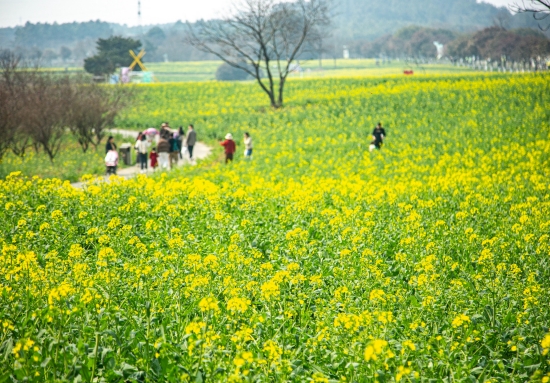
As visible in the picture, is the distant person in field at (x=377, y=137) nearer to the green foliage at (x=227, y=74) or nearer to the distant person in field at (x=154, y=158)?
the distant person in field at (x=154, y=158)

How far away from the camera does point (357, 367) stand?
5848 mm

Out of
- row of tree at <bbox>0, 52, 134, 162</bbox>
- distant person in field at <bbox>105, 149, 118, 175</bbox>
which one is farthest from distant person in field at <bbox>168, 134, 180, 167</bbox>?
row of tree at <bbox>0, 52, 134, 162</bbox>

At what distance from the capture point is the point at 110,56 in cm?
9025

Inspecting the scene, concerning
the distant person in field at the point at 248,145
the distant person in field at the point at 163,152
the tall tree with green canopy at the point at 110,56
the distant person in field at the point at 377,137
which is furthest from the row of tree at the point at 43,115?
the tall tree with green canopy at the point at 110,56

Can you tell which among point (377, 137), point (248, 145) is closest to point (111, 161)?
point (248, 145)

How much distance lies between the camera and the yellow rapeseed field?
19.2 feet

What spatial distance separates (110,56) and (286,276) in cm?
8932

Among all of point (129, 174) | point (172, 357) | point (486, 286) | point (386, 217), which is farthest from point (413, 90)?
point (172, 357)

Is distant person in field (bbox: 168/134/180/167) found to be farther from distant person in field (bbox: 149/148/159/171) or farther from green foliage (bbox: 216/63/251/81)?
green foliage (bbox: 216/63/251/81)

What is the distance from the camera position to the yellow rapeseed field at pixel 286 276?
19.2 feet

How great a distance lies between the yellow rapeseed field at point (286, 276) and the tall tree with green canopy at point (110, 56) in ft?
218

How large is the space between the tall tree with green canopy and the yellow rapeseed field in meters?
66.4

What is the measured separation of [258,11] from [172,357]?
47.7 meters

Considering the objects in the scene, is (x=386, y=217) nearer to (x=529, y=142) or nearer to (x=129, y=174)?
(x=129, y=174)
